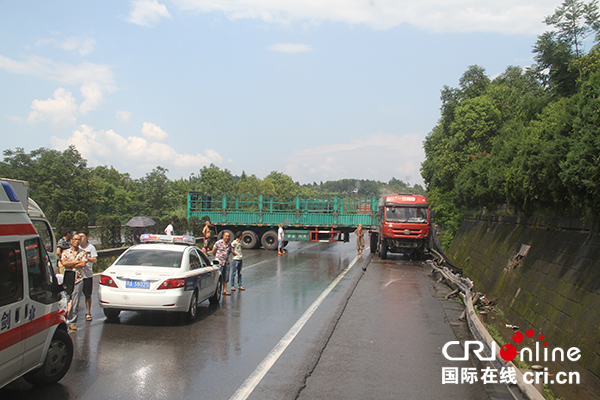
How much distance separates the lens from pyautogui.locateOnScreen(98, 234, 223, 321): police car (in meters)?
8.70

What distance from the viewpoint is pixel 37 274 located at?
554cm

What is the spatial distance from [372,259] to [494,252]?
9292mm

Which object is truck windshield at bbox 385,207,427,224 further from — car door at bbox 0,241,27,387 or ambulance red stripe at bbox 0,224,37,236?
car door at bbox 0,241,27,387

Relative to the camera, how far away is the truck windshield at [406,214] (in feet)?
75.5

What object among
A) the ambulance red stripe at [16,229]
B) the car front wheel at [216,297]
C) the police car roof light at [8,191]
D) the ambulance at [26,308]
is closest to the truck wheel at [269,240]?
the car front wheel at [216,297]

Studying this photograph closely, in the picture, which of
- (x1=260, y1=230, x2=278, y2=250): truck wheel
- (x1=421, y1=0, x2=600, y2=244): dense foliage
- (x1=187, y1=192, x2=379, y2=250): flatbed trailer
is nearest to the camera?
(x1=421, y1=0, x2=600, y2=244): dense foliage

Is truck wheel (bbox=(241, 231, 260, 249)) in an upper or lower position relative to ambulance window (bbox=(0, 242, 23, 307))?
lower

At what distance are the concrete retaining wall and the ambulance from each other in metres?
6.57

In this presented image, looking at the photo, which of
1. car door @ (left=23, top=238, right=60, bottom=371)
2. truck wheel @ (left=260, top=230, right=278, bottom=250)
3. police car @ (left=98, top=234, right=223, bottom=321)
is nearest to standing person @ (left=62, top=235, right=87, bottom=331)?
police car @ (left=98, top=234, right=223, bottom=321)

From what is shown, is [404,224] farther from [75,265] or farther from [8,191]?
[8,191]

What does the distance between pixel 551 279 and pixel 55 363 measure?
8.08 metres

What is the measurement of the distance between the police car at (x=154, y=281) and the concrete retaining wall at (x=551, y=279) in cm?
623

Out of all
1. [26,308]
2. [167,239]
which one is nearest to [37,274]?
[26,308]

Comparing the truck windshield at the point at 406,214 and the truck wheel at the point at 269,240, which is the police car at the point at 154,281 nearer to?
the truck windshield at the point at 406,214
